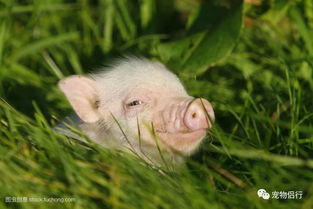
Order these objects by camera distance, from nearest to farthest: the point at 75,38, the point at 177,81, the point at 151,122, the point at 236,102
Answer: the point at 151,122 → the point at 177,81 → the point at 236,102 → the point at 75,38

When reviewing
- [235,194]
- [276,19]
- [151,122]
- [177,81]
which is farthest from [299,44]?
[235,194]

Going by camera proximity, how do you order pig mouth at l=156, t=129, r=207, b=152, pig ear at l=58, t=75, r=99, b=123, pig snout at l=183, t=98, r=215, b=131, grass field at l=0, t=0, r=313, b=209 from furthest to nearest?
pig ear at l=58, t=75, r=99, b=123 < pig mouth at l=156, t=129, r=207, b=152 < pig snout at l=183, t=98, r=215, b=131 < grass field at l=0, t=0, r=313, b=209

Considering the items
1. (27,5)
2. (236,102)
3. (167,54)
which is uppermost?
(27,5)

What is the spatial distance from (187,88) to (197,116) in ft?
3.45

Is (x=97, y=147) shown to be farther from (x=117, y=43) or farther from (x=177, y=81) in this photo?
(x=117, y=43)

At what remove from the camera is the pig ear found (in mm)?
3756

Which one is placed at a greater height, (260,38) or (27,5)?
(27,5)

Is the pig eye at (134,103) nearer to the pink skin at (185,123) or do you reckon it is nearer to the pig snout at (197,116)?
the pink skin at (185,123)

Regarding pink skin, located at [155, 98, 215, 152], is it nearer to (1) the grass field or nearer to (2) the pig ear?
(1) the grass field

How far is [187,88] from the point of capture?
172 inches

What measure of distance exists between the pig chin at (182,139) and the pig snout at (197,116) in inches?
3.3

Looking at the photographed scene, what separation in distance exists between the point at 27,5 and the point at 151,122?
2242 millimetres

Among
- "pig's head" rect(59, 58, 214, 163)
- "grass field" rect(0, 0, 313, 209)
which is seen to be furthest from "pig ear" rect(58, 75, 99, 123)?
"grass field" rect(0, 0, 313, 209)

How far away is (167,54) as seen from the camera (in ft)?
15.1
